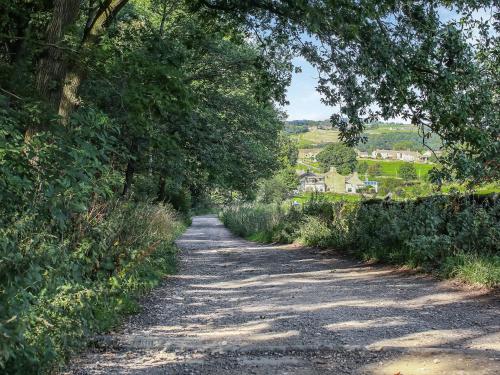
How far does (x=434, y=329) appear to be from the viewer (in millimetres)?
5809

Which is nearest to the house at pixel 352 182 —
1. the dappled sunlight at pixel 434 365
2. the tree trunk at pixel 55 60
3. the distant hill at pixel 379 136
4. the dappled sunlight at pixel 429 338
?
the distant hill at pixel 379 136

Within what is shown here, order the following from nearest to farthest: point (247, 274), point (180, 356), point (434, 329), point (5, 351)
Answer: point (5, 351)
point (180, 356)
point (434, 329)
point (247, 274)

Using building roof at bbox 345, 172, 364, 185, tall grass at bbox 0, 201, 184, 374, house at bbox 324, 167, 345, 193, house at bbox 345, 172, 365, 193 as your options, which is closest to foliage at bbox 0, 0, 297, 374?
tall grass at bbox 0, 201, 184, 374

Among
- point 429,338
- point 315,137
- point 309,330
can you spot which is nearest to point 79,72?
point 309,330

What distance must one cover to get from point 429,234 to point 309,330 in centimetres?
543

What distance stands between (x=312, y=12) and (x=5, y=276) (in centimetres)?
649

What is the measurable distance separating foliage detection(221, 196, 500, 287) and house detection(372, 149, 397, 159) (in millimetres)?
73421

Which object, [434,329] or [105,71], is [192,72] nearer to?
[105,71]

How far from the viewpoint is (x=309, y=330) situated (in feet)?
19.2

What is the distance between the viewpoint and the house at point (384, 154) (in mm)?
86625

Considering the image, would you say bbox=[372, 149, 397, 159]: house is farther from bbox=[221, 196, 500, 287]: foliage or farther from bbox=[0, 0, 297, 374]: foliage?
bbox=[0, 0, 297, 374]: foliage

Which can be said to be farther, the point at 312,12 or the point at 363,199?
the point at 363,199

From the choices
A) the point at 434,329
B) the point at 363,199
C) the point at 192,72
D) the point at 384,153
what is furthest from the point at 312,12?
the point at 384,153

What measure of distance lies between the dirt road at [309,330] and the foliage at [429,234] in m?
0.56
